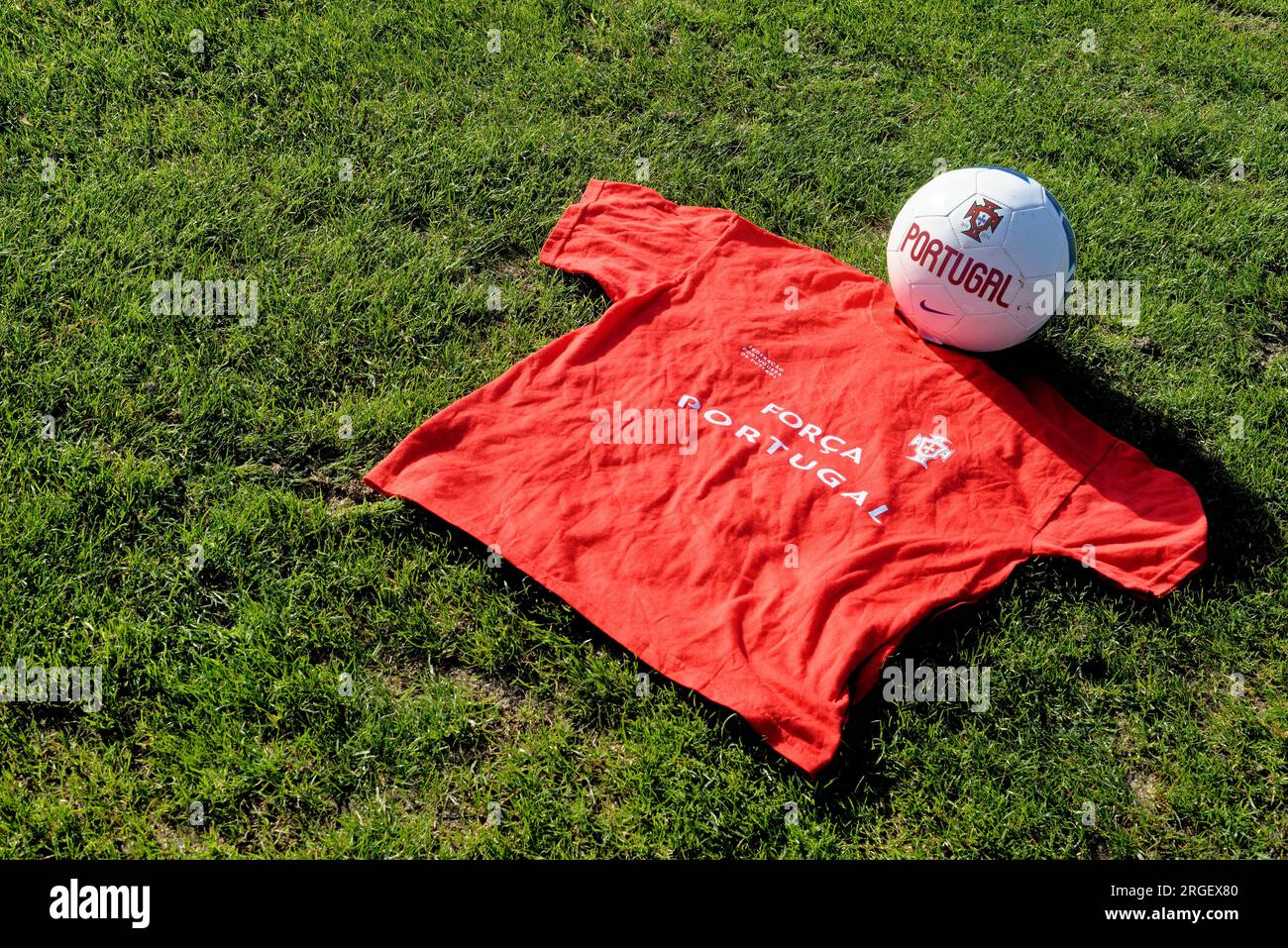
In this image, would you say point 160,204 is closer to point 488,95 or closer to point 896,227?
point 488,95

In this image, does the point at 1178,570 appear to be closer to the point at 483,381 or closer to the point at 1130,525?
the point at 1130,525

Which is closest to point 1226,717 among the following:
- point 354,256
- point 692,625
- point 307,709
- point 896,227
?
point 692,625

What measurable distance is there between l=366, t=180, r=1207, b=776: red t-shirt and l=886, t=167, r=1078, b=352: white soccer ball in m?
0.26

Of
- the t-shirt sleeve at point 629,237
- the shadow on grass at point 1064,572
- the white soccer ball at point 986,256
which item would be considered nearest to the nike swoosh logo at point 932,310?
the white soccer ball at point 986,256

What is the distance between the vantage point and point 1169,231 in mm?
5160

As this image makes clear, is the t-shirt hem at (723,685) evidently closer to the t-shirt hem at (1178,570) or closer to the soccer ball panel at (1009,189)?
the t-shirt hem at (1178,570)

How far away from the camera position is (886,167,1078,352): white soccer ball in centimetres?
401

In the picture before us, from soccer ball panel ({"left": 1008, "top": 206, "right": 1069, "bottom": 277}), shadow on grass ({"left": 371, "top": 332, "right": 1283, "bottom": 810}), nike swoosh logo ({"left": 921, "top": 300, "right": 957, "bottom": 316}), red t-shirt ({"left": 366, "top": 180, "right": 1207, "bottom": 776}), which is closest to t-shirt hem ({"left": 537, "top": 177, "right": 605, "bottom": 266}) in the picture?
red t-shirt ({"left": 366, "top": 180, "right": 1207, "bottom": 776})

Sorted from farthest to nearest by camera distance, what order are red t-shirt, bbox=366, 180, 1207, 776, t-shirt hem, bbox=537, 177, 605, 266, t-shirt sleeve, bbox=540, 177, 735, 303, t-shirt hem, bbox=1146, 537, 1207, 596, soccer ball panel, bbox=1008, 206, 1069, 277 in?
t-shirt hem, bbox=537, 177, 605, 266 → t-shirt sleeve, bbox=540, 177, 735, 303 → soccer ball panel, bbox=1008, 206, 1069, 277 → t-shirt hem, bbox=1146, 537, 1207, 596 → red t-shirt, bbox=366, 180, 1207, 776

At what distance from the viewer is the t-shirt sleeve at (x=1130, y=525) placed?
376 centimetres

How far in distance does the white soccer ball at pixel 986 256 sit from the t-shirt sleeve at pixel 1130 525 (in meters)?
0.66

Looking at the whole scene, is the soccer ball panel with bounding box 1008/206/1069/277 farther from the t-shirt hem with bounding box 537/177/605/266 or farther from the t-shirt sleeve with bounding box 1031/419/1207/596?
the t-shirt hem with bounding box 537/177/605/266

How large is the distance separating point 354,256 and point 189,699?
91.0 inches

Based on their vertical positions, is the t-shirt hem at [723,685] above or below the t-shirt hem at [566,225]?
below
